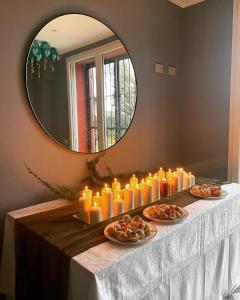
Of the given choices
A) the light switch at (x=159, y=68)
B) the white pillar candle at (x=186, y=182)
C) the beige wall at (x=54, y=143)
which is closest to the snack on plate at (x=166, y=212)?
the white pillar candle at (x=186, y=182)

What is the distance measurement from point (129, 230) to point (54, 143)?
0.83 m

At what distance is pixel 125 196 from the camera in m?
1.43

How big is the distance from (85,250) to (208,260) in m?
0.88

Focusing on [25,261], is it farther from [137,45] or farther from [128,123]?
[137,45]

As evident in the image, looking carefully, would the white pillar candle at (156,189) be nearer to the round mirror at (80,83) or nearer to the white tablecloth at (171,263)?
the white tablecloth at (171,263)

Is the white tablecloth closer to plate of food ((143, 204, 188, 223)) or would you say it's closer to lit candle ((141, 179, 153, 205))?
plate of food ((143, 204, 188, 223))

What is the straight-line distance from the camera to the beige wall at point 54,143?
4.67 ft

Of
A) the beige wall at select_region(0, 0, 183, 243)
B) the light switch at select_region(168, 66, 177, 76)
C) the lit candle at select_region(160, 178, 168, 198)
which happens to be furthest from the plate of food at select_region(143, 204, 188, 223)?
the light switch at select_region(168, 66, 177, 76)

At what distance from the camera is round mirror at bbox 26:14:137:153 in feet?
5.01

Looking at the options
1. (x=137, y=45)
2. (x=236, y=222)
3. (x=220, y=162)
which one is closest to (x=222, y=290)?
(x=236, y=222)

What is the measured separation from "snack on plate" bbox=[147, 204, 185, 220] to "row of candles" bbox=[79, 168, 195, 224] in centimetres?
13

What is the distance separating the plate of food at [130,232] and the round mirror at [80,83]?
723 millimetres

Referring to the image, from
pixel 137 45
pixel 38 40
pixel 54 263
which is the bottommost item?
pixel 54 263

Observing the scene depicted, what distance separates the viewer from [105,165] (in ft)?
6.36
